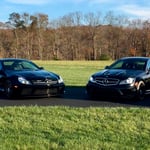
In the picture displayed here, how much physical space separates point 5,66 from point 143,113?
634cm

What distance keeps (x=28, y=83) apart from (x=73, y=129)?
517cm

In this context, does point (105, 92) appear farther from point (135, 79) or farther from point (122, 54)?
point (122, 54)

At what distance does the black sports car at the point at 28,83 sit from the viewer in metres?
13.0

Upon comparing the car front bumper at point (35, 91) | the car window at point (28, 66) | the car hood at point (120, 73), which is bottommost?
the car front bumper at point (35, 91)

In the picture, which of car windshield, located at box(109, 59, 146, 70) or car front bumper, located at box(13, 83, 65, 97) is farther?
car windshield, located at box(109, 59, 146, 70)

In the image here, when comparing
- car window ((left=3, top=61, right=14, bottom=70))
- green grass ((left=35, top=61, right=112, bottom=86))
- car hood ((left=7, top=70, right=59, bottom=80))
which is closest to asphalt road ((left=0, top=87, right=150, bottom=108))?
car hood ((left=7, top=70, right=59, bottom=80))

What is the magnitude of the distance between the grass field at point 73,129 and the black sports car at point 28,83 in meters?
3.07

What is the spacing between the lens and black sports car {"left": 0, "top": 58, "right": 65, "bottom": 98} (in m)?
13.0

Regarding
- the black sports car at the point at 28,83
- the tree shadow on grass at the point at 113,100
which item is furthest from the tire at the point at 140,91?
the black sports car at the point at 28,83

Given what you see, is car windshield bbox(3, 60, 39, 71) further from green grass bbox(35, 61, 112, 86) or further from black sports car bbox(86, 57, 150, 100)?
green grass bbox(35, 61, 112, 86)

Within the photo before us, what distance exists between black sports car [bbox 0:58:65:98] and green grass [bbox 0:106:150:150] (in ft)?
10.2

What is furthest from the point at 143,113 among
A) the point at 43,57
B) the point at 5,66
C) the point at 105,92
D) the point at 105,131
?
the point at 43,57

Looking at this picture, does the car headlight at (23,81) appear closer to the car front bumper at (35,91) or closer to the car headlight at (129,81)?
the car front bumper at (35,91)

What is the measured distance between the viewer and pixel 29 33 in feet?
275
